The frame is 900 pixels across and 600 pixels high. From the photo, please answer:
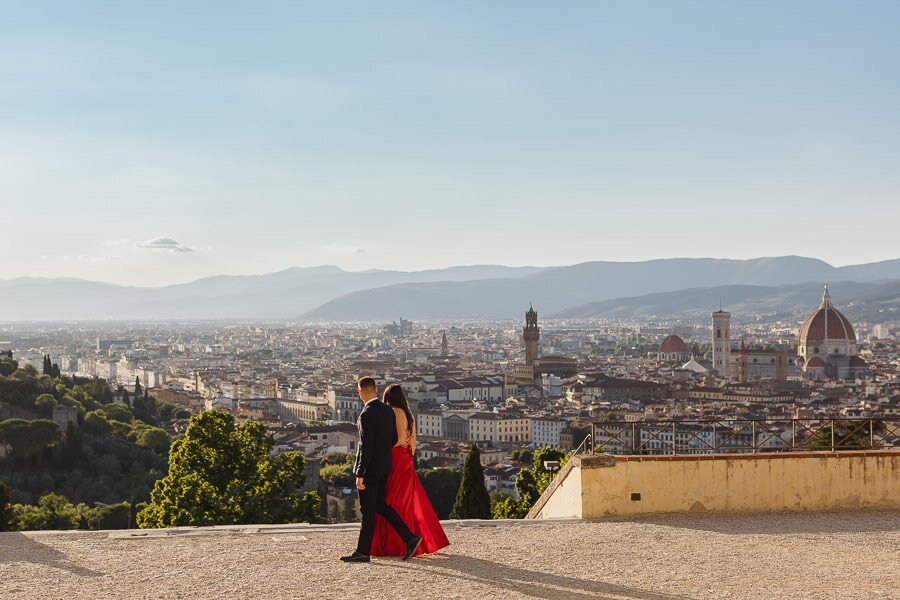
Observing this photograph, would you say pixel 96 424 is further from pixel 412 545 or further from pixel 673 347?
pixel 673 347

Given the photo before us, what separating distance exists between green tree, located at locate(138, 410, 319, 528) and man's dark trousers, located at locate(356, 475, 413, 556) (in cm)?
839

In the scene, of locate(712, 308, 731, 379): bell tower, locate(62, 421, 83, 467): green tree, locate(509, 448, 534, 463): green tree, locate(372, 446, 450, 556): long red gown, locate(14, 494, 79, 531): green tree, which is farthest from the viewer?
locate(712, 308, 731, 379): bell tower

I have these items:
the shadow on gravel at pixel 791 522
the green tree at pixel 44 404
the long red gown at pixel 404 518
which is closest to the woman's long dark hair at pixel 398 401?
the long red gown at pixel 404 518

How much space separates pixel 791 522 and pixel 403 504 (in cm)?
236

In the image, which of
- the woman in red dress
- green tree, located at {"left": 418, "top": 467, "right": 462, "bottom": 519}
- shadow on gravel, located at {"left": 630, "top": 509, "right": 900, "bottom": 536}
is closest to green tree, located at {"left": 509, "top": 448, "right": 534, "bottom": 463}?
green tree, located at {"left": 418, "top": 467, "right": 462, "bottom": 519}

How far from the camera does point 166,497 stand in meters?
14.3

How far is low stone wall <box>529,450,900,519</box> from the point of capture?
674cm

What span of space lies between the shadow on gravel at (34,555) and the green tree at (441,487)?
91.7 ft

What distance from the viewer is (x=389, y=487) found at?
222 inches

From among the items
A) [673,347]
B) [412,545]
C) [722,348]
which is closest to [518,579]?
[412,545]

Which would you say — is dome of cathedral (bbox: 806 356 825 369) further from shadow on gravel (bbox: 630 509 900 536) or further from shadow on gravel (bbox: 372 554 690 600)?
shadow on gravel (bbox: 372 554 690 600)

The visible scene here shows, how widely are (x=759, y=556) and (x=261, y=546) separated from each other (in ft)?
8.06

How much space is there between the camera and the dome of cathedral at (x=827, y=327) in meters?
94.2

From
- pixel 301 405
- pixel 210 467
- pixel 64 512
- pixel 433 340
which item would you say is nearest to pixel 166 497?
pixel 210 467
